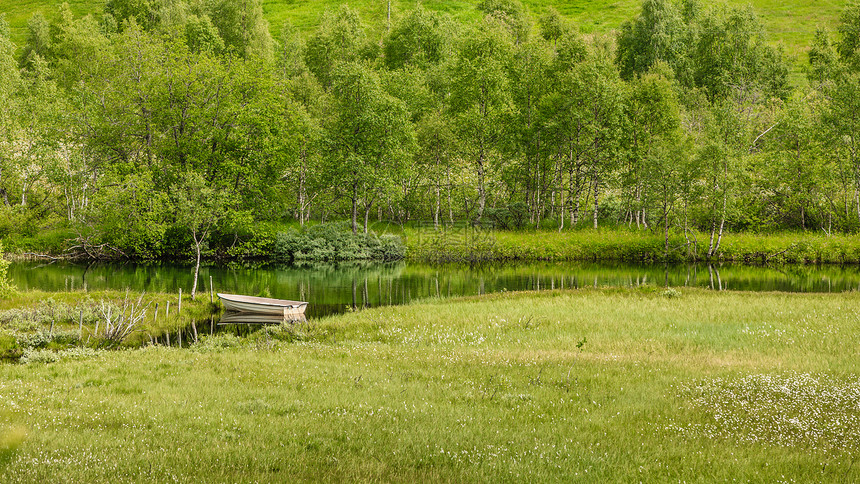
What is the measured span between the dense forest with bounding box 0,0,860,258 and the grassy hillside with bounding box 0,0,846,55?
227ft

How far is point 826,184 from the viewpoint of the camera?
196 feet

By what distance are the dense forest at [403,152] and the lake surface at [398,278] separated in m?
6.13

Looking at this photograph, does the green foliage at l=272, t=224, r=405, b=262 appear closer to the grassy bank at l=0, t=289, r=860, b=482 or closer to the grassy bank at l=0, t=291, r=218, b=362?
the grassy bank at l=0, t=291, r=218, b=362

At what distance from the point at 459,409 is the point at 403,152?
49.8 meters

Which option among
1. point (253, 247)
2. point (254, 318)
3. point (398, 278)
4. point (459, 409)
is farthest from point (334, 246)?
point (459, 409)

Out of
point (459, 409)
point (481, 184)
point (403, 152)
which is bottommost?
point (459, 409)

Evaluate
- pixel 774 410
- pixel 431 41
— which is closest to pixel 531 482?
pixel 774 410

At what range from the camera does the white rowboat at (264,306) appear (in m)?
30.9

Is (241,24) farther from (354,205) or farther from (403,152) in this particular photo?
(354,205)

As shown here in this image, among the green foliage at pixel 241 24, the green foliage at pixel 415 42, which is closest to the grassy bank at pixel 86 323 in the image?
the green foliage at pixel 415 42

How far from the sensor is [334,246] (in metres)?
60.9

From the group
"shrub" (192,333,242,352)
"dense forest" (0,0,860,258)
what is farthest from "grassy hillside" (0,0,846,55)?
"shrub" (192,333,242,352)

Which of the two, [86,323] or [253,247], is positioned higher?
[253,247]

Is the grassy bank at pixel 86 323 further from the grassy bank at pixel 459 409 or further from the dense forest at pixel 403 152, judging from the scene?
the dense forest at pixel 403 152
